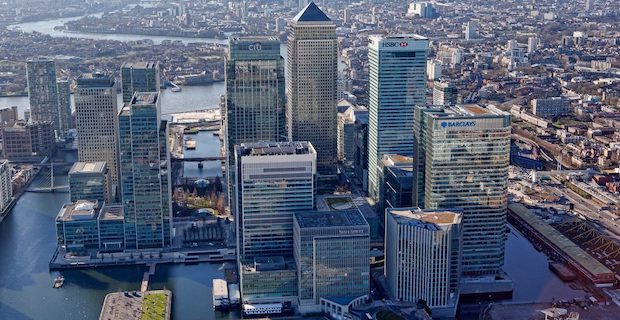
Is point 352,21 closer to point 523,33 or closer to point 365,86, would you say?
point 523,33

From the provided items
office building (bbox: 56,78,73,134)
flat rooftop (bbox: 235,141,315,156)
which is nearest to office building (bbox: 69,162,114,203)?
flat rooftop (bbox: 235,141,315,156)

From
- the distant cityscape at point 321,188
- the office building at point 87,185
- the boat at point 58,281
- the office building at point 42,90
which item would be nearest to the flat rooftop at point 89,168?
the office building at point 87,185

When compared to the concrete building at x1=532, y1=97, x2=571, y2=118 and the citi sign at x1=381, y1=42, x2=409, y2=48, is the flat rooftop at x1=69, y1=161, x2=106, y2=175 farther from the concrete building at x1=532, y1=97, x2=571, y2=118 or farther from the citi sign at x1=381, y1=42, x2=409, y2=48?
the concrete building at x1=532, y1=97, x2=571, y2=118

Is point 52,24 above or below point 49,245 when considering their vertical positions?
above

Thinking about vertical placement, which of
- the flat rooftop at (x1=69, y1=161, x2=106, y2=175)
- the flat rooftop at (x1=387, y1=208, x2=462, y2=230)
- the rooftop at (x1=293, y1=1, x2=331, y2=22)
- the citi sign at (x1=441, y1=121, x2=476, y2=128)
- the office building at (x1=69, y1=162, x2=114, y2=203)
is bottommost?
the office building at (x1=69, y1=162, x2=114, y2=203)

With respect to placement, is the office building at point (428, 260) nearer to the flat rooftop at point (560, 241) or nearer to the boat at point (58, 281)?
the flat rooftop at point (560, 241)

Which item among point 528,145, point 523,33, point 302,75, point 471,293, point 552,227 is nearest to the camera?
point 471,293

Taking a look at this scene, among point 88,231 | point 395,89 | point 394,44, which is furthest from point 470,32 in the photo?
point 88,231

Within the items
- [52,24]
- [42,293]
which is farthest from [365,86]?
[52,24]
